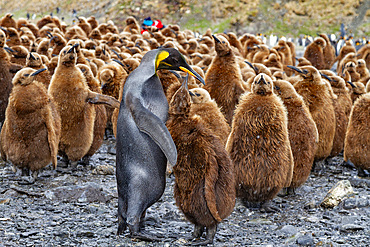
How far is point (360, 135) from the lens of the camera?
5656 millimetres

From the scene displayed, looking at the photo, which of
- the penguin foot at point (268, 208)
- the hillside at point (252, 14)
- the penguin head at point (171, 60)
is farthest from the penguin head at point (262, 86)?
the hillside at point (252, 14)

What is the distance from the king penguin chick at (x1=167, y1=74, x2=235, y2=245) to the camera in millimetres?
3527

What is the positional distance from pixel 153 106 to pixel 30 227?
1423 mm

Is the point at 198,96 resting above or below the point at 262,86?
below

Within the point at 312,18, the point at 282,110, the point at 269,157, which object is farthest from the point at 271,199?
the point at 312,18

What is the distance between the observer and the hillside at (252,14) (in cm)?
3188

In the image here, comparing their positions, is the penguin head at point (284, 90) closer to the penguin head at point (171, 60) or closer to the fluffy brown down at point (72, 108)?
the penguin head at point (171, 60)

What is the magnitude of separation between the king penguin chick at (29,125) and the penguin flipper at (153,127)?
1.71 meters

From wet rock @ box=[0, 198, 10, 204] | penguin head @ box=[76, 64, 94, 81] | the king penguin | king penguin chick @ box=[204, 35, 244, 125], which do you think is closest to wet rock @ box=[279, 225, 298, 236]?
the king penguin

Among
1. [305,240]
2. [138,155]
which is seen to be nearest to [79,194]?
[138,155]

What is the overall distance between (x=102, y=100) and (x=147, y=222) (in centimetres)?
187

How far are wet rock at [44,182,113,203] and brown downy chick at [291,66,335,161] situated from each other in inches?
110

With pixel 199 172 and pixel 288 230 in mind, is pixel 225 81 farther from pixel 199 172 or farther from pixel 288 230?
pixel 199 172

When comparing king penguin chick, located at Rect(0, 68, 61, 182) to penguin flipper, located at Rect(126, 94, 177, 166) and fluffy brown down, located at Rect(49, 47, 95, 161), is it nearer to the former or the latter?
fluffy brown down, located at Rect(49, 47, 95, 161)
